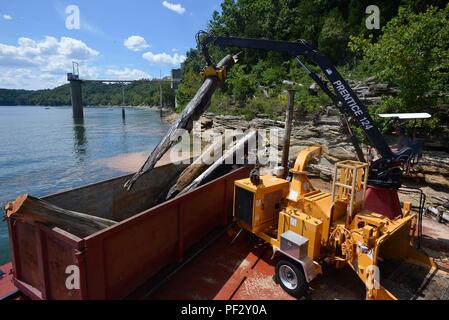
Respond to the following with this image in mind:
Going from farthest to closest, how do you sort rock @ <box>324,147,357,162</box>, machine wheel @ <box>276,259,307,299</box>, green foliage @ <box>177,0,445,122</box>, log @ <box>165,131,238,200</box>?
green foliage @ <box>177,0,445,122</box> < rock @ <box>324,147,357,162</box> < log @ <box>165,131,238,200</box> < machine wheel @ <box>276,259,307,299</box>

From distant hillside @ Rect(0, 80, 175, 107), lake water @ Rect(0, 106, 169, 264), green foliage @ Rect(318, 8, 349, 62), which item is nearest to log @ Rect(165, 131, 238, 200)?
lake water @ Rect(0, 106, 169, 264)

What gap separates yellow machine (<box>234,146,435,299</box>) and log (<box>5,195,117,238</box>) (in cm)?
281

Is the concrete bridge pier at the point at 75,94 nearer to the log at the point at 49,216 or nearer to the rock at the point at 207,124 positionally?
the rock at the point at 207,124

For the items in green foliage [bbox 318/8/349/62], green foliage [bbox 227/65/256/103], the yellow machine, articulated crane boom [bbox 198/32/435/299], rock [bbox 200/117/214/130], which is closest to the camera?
the yellow machine

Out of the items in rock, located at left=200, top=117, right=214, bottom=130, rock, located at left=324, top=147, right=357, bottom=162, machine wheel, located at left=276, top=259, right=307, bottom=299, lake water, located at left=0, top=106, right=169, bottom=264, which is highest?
rock, located at left=200, top=117, right=214, bottom=130

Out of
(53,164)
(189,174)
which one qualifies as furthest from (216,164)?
(53,164)

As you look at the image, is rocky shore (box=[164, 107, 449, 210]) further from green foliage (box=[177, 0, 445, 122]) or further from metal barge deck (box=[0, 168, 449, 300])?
metal barge deck (box=[0, 168, 449, 300])

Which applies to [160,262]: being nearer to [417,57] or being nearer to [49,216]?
[49,216]

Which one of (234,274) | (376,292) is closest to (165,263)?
(234,274)

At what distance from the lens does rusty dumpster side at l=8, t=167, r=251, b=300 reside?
3.29m

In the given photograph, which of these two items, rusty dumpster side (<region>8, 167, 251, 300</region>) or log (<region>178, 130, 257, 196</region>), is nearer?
rusty dumpster side (<region>8, 167, 251, 300</region>)

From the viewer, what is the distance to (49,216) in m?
3.49

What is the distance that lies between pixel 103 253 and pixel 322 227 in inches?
132
